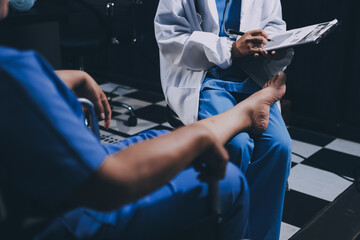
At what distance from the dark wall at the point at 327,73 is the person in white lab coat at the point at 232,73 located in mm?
1111

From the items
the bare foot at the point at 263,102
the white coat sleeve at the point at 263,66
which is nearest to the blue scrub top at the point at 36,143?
the bare foot at the point at 263,102

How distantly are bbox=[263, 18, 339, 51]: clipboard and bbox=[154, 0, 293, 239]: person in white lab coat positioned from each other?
4 centimetres

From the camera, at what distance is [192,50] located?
62.6 inches

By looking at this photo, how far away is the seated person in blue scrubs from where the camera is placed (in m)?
0.67

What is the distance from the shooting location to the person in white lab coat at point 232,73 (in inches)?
59.1

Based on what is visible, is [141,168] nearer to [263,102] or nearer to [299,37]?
[263,102]

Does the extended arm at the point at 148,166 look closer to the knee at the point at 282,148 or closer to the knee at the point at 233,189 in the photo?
the knee at the point at 233,189

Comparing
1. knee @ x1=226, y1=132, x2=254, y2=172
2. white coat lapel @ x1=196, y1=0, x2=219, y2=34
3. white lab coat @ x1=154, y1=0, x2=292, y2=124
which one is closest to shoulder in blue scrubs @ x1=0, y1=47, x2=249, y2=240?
knee @ x1=226, y1=132, x2=254, y2=172

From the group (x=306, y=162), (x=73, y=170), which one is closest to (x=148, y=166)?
(x=73, y=170)

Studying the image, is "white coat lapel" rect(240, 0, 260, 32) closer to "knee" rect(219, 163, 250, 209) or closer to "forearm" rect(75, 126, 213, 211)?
"knee" rect(219, 163, 250, 209)

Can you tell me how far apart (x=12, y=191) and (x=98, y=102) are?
454 mm

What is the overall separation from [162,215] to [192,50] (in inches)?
33.4

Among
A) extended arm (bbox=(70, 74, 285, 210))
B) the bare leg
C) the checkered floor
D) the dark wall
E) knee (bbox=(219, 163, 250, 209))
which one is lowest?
the checkered floor

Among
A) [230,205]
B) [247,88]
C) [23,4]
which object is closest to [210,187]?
[230,205]
